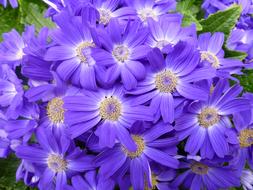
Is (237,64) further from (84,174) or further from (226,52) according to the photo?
(84,174)

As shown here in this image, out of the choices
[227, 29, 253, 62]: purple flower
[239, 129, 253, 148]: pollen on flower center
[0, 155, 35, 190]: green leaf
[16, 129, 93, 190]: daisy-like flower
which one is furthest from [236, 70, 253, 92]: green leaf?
[0, 155, 35, 190]: green leaf

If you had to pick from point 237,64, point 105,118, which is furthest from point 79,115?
point 237,64

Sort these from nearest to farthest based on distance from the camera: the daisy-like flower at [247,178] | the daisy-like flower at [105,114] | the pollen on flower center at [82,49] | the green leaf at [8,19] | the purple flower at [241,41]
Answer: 1. the daisy-like flower at [105,114]
2. the pollen on flower center at [82,49]
3. the daisy-like flower at [247,178]
4. the purple flower at [241,41]
5. the green leaf at [8,19]

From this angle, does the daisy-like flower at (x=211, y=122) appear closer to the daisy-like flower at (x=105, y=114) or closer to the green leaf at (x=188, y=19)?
the daisy-like flower at (x=105, y=114)

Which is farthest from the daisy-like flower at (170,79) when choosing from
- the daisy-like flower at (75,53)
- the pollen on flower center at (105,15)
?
the pollen on flower center at (105,15)

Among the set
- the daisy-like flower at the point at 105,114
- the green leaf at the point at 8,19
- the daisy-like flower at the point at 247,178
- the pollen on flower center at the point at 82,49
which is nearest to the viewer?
the daisy-like flower at the point at 105,114

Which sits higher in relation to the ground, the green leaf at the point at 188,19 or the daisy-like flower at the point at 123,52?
the green leaf at the point at 188,19

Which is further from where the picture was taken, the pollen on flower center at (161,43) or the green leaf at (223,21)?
the green leaf at (223,21)

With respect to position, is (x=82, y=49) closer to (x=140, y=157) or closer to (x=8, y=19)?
(x=140, y=157)
